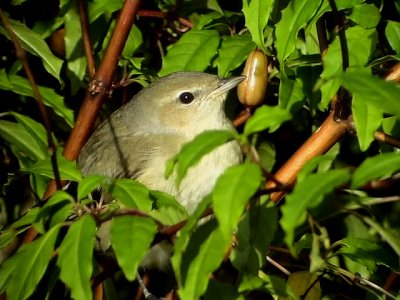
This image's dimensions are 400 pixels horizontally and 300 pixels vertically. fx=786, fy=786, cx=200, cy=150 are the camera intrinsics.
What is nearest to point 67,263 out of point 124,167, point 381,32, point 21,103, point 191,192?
point 191,192

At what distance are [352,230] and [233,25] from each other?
130 cm

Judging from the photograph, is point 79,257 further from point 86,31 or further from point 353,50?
point 86,31

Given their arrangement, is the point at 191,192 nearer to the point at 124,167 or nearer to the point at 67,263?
the point at 124,167

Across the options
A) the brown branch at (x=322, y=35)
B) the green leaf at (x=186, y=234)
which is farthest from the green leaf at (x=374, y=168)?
the brown branch at (x=322, y=35)

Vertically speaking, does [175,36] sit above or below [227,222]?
below

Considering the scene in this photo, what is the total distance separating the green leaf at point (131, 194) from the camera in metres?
2.40

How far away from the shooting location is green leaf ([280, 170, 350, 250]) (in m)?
1.80

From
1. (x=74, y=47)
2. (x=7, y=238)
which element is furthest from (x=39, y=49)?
(x=7, y=238)

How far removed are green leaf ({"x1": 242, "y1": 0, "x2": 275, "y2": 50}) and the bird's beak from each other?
69 centimetres

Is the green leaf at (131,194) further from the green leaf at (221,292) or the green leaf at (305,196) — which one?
the green leaf at (305,196)

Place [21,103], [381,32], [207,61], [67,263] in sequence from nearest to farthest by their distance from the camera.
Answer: [67,263] → [207,61] → [381,32] → [21,103]

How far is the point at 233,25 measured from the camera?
3.93 m

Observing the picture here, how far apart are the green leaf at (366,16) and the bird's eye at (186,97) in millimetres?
1562

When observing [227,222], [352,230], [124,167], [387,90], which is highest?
[387,90]
